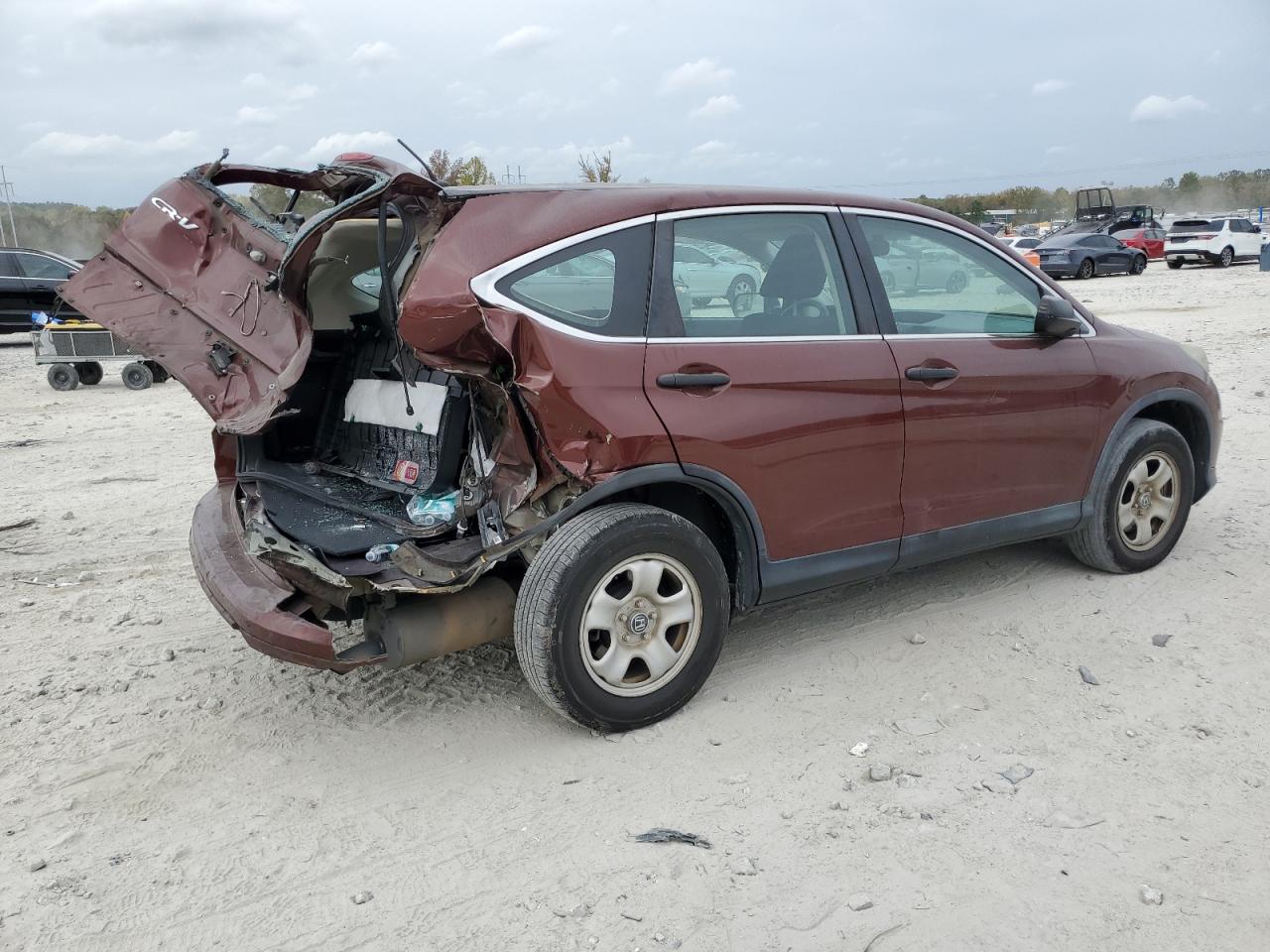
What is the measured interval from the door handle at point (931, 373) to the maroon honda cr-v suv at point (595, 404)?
0.01 m

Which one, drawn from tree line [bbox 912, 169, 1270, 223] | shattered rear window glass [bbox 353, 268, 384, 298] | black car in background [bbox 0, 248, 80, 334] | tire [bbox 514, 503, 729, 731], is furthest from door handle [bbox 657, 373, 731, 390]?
tree line [bbox 912, 169, 1270, 223]

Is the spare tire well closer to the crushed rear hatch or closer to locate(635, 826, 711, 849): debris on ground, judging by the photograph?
locate(635, 826, 711, 849): debris on ground

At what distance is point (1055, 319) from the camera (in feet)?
14.2

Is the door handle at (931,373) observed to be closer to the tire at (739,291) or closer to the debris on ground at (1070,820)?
the tire at (739,291)

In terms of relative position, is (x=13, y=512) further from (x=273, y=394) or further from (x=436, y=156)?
(x=436, y=156)

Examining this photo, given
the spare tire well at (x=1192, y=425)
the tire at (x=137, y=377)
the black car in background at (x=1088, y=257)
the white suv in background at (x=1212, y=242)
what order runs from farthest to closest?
the white suv in background at (x=1212, y=242) → the black car in background at (x=1088, y=257) → the tire at (x=137, y=377) → the spare tire well at (x=1192, y=425)

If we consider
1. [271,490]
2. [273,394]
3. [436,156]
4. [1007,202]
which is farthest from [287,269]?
[1007,202]

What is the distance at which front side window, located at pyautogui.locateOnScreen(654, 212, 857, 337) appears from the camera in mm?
3612

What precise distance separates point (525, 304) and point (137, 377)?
425 inches

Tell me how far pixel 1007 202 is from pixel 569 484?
8063cm

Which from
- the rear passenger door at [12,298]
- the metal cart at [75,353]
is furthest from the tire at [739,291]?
the rear passenger door at [12,298]

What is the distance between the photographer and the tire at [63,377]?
12.4 meters

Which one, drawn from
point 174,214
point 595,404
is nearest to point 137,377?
point 174,214

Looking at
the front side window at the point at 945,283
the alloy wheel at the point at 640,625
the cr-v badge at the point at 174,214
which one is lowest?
the alloy wheel at the point at 640,625
